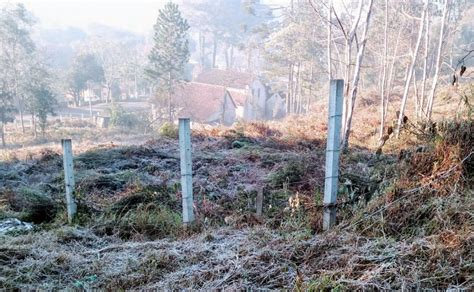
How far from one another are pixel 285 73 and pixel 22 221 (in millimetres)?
23042

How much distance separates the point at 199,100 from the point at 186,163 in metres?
22.9

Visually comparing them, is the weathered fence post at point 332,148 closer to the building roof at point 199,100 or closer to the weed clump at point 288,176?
the weed clump at point 288,176

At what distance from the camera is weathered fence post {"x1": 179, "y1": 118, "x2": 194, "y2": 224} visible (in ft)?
9.42

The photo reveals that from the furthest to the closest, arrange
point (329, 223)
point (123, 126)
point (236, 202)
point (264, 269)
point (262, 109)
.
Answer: point (262, 109), point (123, 126), point (236, 202), point (329, 223), point (264, 269)

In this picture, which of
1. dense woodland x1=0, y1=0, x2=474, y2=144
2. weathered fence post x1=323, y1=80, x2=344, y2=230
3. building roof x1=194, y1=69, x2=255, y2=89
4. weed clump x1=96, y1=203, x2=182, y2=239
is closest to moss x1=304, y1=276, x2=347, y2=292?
weathered fence post x1=323, y1=80, x2=344, y2=230

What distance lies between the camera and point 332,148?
7.77 feet

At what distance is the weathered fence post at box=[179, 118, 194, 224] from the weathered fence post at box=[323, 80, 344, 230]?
1206 mm

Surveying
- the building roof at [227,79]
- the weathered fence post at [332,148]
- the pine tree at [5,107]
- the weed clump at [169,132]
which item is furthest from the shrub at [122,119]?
the weathered fence post at [332,148]

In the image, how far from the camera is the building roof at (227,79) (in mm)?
27906

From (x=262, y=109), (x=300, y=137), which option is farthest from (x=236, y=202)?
(x=262, y=109)

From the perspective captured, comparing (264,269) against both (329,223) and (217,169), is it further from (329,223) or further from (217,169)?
(217,169)

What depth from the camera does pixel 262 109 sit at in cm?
2805

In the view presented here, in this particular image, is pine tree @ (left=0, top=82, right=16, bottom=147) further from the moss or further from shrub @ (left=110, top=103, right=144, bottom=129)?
the moss

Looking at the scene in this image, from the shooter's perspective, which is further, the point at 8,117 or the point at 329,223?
the point at 8,117
